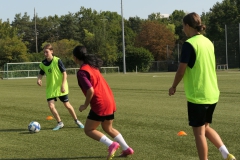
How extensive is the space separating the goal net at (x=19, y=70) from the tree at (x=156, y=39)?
106 ft

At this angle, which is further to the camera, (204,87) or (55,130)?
(55,130)

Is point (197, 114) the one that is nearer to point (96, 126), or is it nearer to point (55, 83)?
point (96, 126)

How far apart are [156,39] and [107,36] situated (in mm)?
11074

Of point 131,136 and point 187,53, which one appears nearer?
point 187,53

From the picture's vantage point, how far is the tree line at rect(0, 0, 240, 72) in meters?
62.7

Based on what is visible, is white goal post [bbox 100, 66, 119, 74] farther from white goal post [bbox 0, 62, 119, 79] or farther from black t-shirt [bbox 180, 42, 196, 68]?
black t-shirt [bbox 180, 42, 196, 68]

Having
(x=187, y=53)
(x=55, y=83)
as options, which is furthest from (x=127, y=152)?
(x=55, y=83)

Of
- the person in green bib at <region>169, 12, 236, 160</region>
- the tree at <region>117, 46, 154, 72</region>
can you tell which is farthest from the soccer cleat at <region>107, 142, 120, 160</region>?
the tree at <region>117, 46, 154, 72</region>

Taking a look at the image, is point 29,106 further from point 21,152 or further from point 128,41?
point 128,41

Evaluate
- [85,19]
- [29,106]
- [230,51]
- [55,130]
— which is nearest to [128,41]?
[85,19]

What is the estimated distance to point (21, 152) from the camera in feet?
23.5

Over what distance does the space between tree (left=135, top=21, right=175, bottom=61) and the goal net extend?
106 feet

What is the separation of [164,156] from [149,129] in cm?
253

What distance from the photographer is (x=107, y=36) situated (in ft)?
235
